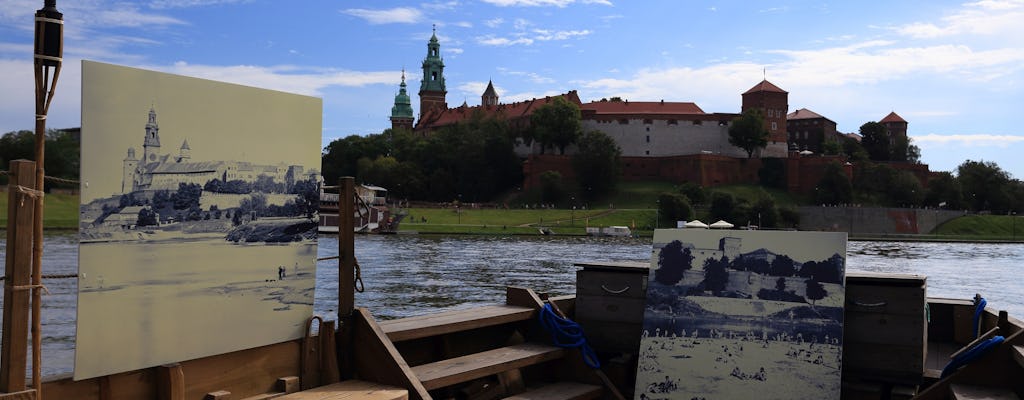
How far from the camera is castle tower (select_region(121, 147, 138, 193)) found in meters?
4.90

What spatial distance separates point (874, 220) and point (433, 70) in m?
90.2

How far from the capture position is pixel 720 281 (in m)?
7.24

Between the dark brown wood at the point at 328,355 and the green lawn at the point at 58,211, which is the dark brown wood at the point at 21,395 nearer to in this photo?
the dark brown wood at the point at 328,355

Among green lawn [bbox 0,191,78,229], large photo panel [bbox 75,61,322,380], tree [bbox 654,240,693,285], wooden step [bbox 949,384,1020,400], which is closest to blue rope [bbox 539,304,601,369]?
tree [bbox 654,240,693,285]

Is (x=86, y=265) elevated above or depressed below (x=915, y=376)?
above

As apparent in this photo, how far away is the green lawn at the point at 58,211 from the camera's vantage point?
74.1 m

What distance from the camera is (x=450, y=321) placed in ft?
22.5

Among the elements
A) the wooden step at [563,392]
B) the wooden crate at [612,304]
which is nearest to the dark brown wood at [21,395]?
the wooden step at [563,392]

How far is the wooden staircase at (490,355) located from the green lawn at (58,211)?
6966 centimetres

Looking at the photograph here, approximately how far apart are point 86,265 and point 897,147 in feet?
519

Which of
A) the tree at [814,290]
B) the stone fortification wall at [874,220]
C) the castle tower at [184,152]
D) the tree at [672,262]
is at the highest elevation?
the castle tower at [184,152]

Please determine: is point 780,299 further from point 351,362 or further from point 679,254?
point 351,362

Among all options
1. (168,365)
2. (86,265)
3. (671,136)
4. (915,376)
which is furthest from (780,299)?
(671,136)

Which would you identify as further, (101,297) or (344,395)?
(344,395)
